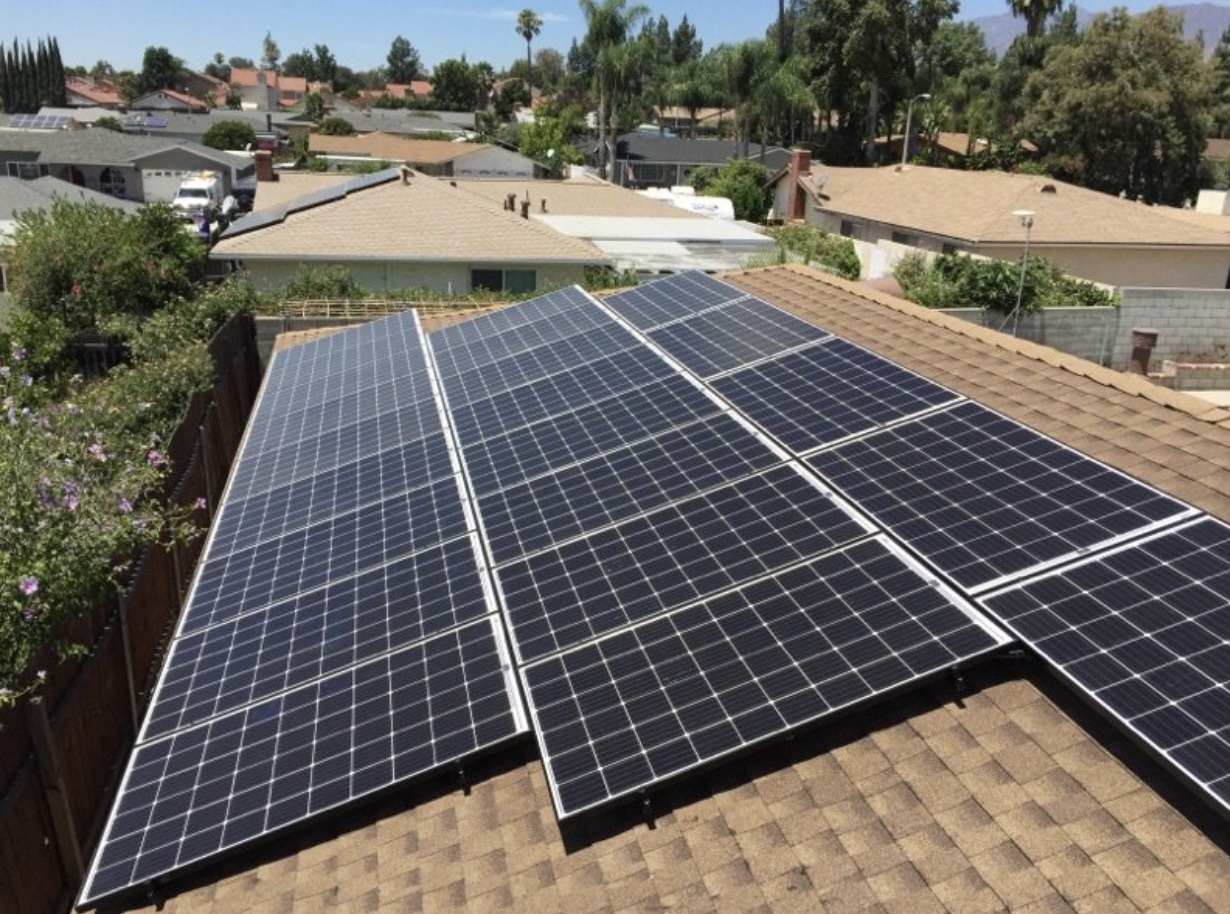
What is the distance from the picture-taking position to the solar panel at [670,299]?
13695 millimetres

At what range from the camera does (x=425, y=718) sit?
6688 millimetres

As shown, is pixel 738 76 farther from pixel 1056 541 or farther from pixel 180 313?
pixel 1056 541

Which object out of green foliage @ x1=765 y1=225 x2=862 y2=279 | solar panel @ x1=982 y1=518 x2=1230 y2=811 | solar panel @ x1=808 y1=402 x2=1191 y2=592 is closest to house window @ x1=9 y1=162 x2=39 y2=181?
green foliage @ x1=765 y1=225 x2=862 y2=279

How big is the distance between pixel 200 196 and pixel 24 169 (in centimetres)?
1633

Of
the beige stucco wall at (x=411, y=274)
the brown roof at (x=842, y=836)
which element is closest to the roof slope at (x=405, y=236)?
the beige stucco wall at (x=411, y=274)

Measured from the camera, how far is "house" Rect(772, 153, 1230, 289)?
39.0 meters

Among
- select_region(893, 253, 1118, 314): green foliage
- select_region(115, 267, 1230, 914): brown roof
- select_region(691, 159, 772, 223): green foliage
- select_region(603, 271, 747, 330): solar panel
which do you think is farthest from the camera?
select_region(691, 159, 772, 223): green foliage

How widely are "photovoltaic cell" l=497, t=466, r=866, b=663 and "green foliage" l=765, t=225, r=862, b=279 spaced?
1070 inches

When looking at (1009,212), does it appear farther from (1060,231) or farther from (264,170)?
(264,170)

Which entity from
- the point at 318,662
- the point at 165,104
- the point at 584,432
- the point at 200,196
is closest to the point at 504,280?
the point at 584,432

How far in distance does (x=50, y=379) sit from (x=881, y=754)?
27702 mm

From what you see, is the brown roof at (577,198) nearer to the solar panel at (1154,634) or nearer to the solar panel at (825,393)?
the solar panel at (825,393)

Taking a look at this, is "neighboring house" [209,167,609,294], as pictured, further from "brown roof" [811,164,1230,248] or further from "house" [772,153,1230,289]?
"brown roof" [811,164,1230,248]

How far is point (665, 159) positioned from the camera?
91.2 metres
